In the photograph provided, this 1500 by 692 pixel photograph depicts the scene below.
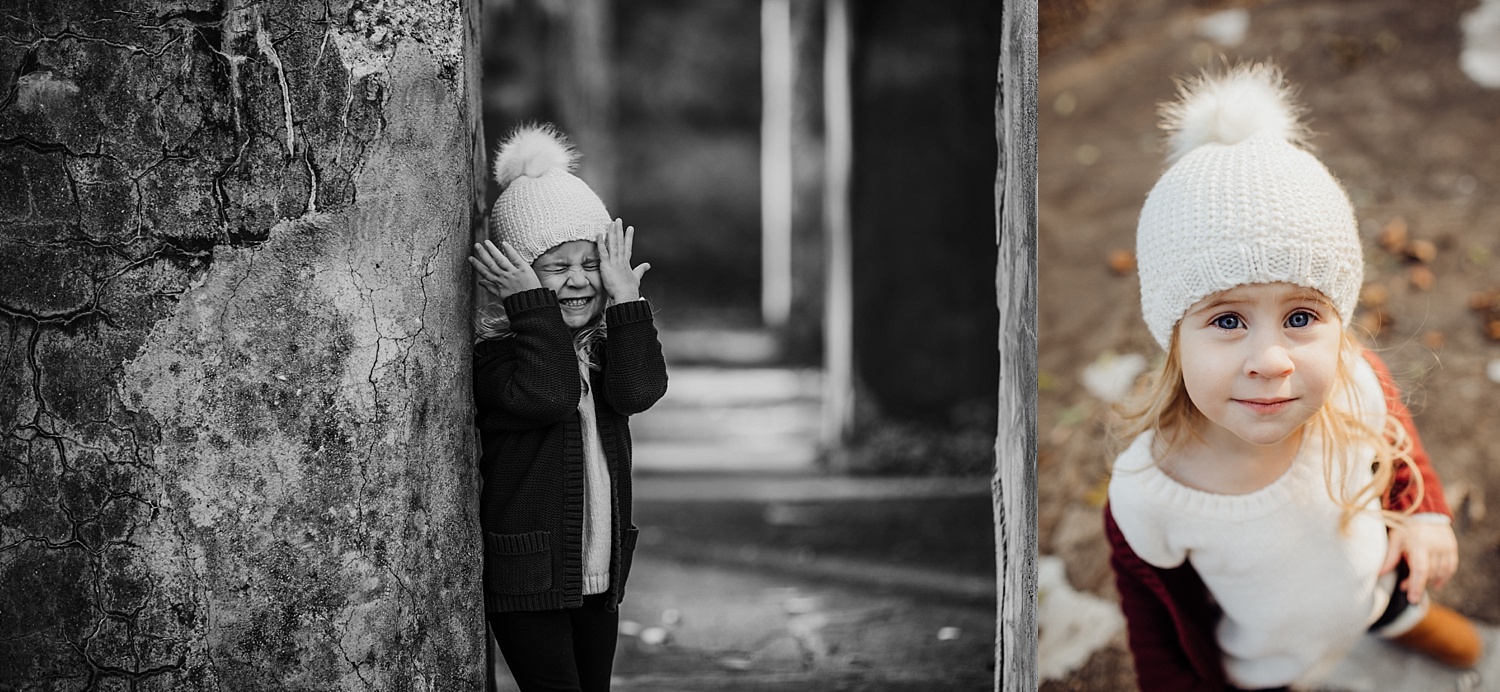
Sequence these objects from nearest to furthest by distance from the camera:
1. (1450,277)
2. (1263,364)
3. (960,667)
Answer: (1263,364)
(960,667)
(1450,277)

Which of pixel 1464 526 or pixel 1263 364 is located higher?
pixel 1263 364

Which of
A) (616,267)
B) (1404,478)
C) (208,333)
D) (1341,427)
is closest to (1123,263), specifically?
(1404,478)

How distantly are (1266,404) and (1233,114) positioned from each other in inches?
23.6

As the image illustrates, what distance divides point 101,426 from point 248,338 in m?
0.29

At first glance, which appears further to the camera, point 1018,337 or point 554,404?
point 1018,337

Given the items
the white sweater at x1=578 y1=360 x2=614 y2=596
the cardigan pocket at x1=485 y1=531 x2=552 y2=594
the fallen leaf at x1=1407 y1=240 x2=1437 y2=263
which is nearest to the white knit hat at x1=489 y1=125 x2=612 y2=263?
the white sweater at x1=578 y1=360 x2=614 y2=596

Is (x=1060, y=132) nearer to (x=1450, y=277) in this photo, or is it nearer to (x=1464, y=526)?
(x=1450, y=277)

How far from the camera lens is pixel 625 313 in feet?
7.54

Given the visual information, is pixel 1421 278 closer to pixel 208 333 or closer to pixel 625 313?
pixel 625 313

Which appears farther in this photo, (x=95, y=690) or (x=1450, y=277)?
(x=1450, y=277)

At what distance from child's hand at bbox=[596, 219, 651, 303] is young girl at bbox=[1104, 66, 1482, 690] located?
107cm

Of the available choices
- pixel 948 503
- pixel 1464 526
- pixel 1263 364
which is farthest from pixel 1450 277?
pixel 1263 364

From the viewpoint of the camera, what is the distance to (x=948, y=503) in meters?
5.64

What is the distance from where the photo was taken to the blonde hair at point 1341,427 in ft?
8.44
